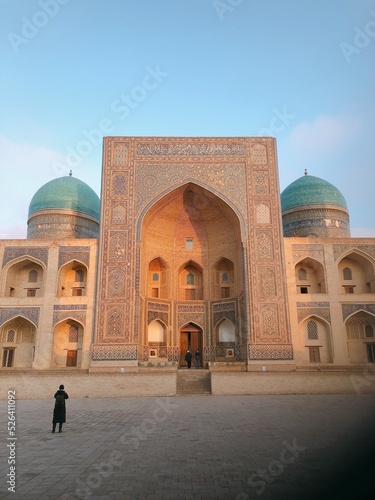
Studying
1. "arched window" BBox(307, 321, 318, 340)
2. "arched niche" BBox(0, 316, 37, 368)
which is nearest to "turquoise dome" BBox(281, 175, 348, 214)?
"arched window" BBox(307, 321, 318, 340)

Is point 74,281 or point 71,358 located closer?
point 71,358

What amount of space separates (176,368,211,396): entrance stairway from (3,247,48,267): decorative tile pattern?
23.5 ft

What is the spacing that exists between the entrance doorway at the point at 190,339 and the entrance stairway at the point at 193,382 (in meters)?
3.31

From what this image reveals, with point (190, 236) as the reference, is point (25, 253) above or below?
below

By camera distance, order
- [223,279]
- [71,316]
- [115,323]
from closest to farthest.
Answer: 1. [115,323]
2. [71,316]
3. [223,279]

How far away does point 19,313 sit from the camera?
53.1 ft

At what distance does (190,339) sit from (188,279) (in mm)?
2689

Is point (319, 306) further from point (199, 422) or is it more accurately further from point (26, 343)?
point (26, 343)

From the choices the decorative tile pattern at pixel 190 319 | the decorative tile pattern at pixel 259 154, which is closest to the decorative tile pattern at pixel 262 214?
the decorative tile pattern at pixel 259 154

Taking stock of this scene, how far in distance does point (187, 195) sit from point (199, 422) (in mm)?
12084

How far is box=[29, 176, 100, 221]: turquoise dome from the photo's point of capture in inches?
848

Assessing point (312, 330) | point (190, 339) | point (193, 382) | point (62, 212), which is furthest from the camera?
point (62, 212)

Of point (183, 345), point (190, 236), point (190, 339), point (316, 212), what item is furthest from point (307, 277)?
point (183, 345)

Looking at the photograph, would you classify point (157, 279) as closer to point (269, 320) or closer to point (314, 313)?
point (269, 320)
